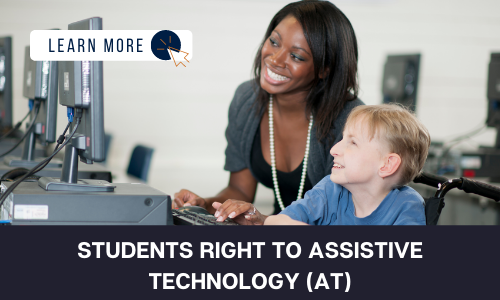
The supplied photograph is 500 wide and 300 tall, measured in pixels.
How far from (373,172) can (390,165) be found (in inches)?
1.7

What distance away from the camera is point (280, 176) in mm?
1801

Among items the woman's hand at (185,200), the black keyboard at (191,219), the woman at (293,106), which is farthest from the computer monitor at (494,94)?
the black keyboard at (191,219)

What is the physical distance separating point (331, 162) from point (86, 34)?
891mm

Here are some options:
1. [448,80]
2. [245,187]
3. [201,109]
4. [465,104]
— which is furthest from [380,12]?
[245,187]

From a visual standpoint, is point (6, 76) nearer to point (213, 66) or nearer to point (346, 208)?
point (346, 208)

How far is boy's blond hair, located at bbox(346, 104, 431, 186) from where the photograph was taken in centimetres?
119

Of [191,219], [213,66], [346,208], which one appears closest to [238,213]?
[191,219]

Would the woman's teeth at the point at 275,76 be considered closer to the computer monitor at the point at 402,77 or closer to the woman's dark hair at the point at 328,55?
Answer: the woman's dark hair at the point at 328,55

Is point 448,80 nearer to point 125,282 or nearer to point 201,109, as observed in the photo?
point 201,109

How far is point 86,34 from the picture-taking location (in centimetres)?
108

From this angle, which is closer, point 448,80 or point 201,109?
point 201,109

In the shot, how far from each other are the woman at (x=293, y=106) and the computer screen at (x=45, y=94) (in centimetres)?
52

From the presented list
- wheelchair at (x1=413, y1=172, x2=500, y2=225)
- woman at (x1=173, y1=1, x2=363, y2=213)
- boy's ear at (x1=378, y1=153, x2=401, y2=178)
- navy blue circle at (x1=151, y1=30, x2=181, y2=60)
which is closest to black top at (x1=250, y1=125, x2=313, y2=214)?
woman at (x1=173, y1=1, x2=363, y2=213)

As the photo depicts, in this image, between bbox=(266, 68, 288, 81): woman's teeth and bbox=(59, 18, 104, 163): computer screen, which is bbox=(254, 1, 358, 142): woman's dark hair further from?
bbox=(59, 18, 104, 163): computer screen
